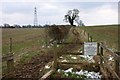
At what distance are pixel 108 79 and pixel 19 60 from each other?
8056 millimetres

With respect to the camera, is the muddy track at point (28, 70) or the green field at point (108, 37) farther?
the green field at point (108, 37)

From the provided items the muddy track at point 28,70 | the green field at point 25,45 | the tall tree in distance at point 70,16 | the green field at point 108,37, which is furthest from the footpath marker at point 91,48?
the tall tree in distance at point 70,16

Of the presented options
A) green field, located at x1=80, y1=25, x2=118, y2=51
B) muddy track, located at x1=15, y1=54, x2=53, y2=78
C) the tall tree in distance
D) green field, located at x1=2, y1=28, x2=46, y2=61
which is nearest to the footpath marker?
muddy track, located at x1=15, y1=54, x2=53, y2=78

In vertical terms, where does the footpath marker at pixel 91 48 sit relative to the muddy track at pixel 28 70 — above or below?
above

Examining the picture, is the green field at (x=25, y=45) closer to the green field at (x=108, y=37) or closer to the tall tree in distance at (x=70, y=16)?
the green field at (x=108, y=37)

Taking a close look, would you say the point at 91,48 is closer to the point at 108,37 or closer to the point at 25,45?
the point at 25,45

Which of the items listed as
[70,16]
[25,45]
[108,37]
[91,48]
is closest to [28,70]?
[91,48]

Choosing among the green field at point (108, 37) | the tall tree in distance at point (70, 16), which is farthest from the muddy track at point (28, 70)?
the tall tree in distance at point (70, 16)

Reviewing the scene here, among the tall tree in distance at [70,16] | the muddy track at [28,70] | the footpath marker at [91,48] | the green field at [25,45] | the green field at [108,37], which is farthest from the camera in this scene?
the tall tree in distance at [70,16]

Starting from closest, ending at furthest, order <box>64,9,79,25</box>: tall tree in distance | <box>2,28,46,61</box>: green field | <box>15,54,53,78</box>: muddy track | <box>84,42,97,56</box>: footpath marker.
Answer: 1. <box>15,54,53,78</box>: muddy track
2. <box>84,42,97,56</box>: footpath marker
3. <box>2,28,46,61</box>: green field
4. <box>64,9,79,25</box>: tall tree in distance

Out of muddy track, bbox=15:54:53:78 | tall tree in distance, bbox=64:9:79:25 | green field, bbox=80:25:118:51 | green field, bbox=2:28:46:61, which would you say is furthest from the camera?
tall tree in distance, bbox=64:9:79:25

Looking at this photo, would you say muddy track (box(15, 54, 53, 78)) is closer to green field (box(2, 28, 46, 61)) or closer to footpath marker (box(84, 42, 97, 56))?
green field (box(2, 28, 46, 61))

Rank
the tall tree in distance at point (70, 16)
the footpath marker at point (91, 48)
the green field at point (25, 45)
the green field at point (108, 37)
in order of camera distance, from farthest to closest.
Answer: the tall tree in distance at point (70, 16)
the green field at point (108, 37)
the green field at point (25, 45)
the footpath marker at point (91, 48)

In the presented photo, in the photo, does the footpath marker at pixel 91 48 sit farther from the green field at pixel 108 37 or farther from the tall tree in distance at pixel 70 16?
the tall tree in distance at pixel 70 16
